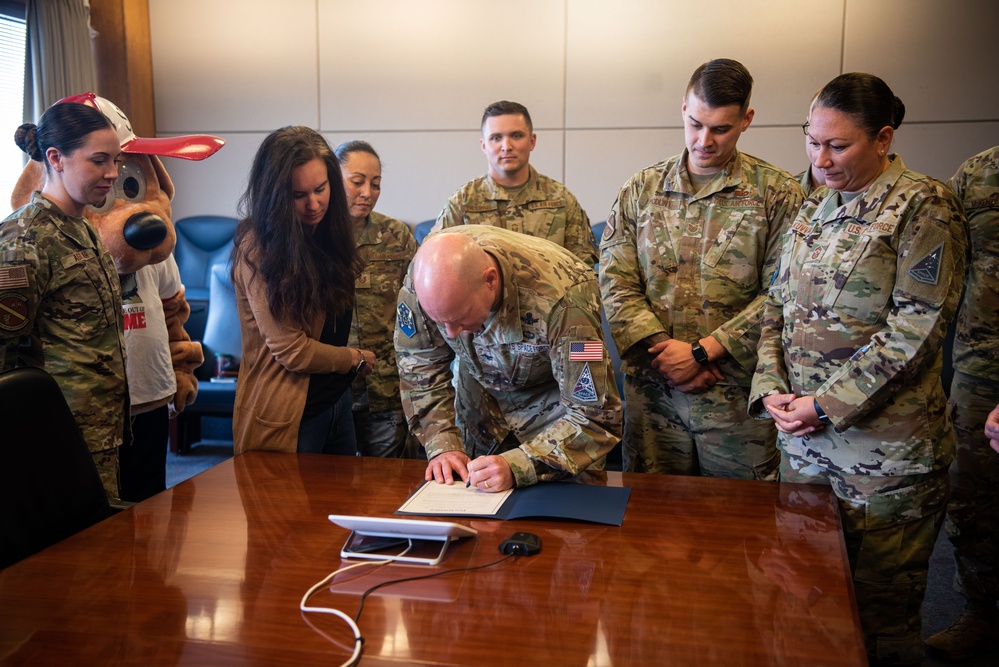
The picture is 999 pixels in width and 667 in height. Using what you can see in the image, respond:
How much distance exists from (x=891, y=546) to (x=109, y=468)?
1882 millimetres

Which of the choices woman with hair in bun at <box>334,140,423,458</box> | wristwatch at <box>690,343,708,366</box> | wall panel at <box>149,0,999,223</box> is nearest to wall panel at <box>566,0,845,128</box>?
wall panel at <box>149,0,999,223</box>

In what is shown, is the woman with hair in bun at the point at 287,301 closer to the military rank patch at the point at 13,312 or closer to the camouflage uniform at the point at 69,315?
the camouflage uniform at the point at 69,315

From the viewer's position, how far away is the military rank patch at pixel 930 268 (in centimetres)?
166

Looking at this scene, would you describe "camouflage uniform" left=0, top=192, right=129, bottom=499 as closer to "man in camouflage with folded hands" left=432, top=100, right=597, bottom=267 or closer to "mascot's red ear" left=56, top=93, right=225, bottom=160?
"mascot's red ear" left=56, top=93, right=225, bottom=160

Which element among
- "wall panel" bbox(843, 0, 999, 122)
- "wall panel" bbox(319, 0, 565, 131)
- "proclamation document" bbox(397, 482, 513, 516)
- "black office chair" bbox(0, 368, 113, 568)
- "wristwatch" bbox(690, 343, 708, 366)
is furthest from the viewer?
"wall panel" bbox(319, 0, 565, 131)

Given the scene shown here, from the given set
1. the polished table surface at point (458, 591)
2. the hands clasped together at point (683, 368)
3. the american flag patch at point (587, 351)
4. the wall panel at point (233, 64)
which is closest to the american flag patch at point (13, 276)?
the polished table surface at point (458, 591)

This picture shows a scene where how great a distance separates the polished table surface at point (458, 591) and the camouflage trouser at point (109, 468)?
1.38 feet

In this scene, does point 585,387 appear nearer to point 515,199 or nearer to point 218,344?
point 515,199

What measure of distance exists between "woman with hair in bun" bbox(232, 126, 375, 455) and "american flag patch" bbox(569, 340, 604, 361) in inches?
28.1

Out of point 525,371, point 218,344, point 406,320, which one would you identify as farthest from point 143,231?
point 218,344

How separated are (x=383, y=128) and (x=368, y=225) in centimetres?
247

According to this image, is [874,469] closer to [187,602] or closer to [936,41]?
[187,602]

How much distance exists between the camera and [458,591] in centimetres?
129

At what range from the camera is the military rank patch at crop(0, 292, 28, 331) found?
1810 mm
